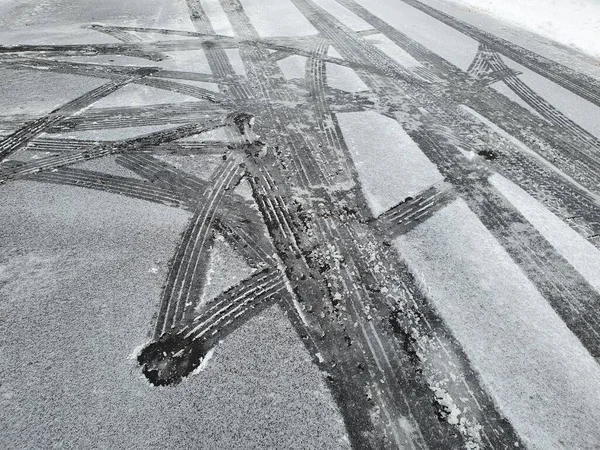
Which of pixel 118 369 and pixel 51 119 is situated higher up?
pixel 118 369

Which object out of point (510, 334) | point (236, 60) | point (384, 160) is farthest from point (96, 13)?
point (510, 334)

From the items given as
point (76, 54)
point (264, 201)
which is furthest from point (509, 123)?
point (76, 54)

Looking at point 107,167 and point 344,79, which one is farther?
point 344,79

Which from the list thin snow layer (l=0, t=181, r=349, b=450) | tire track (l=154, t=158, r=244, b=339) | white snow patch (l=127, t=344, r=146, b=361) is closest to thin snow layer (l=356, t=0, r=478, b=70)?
tire track (l=154, t=158, r=244, b=339)

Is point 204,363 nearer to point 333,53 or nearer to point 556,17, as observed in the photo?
point 333,53

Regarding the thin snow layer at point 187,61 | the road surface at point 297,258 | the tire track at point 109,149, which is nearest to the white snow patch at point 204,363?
the road surface at point 297,258

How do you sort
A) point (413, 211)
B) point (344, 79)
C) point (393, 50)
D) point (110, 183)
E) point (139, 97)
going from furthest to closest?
point (393, 50) → point (344, 79) → point (139, 97) → point (110, 183) → point (413, 211)
